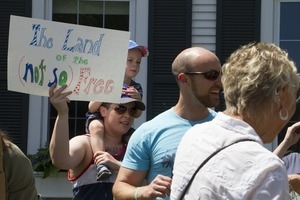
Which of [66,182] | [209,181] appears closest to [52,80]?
[209,181]

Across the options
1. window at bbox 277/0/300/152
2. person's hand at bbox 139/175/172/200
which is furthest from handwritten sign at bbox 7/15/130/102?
window at bbox 277/0/300/152

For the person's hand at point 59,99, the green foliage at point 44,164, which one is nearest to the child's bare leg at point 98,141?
the person's hand at point 59,99

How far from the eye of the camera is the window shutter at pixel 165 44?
7410 millimetres

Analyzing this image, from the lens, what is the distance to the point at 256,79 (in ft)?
7.89

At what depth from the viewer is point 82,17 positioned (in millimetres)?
7590

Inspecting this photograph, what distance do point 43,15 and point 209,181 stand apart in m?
5.41

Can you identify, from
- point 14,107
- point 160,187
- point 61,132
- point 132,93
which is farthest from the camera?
point 14,107

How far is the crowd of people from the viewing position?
90.7 inches

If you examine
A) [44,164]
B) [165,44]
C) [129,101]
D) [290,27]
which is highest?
[290,27]

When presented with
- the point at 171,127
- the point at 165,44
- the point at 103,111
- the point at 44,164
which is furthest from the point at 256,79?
the point at 165,44

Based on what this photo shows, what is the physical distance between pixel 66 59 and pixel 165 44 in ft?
11.3

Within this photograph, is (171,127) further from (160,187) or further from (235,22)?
(235,22)

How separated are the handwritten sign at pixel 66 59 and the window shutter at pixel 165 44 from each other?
326cm

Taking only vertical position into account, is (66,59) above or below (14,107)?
above
